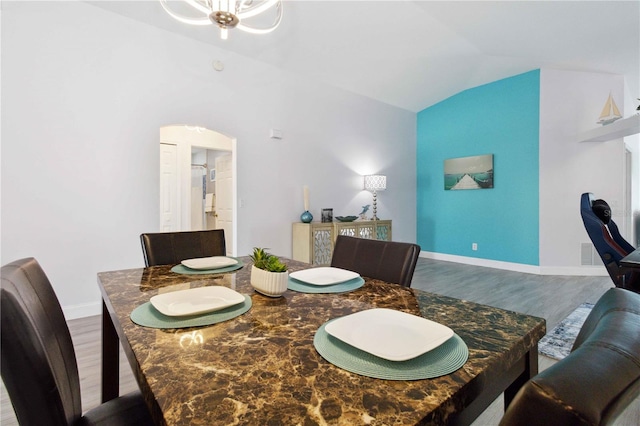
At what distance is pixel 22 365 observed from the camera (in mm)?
557

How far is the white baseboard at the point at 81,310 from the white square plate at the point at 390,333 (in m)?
3.08

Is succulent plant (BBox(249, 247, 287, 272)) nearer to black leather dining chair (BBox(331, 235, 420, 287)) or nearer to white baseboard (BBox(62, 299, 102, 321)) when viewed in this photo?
black leather dining chair (BBox(331, 235, 420, 287))

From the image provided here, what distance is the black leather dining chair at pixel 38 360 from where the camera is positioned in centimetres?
55

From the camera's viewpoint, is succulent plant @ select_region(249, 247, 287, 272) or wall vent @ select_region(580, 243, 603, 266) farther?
wall vent @ select_region(580, 243, 603, 266)

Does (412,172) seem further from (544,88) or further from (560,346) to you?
(560,346)

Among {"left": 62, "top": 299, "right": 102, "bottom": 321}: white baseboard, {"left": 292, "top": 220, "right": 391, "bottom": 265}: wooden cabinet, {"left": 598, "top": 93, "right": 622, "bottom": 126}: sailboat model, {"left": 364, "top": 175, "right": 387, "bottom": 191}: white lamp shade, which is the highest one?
{"left": 598, "top": 93, "right": 622, "bottom": 126}: sailboat model

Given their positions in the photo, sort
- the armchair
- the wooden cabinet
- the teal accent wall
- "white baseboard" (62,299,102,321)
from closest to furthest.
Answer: the armchair → "white baseboard" (62,299,102,321) → the wooden cabinet → the teal accent wall

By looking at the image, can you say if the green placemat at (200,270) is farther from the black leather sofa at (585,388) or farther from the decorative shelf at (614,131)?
the decorative shelf at (614,131)

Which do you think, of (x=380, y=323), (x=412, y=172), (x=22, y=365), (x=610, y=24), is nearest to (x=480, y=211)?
(x=412, y=172)

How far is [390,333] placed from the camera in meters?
0.73

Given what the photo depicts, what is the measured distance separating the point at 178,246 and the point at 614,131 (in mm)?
5131

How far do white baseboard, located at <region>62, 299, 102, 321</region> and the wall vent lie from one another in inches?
237

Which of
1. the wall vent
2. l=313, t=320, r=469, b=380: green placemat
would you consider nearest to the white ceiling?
the wall vent

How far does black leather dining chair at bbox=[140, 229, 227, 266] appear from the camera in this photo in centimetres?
169
